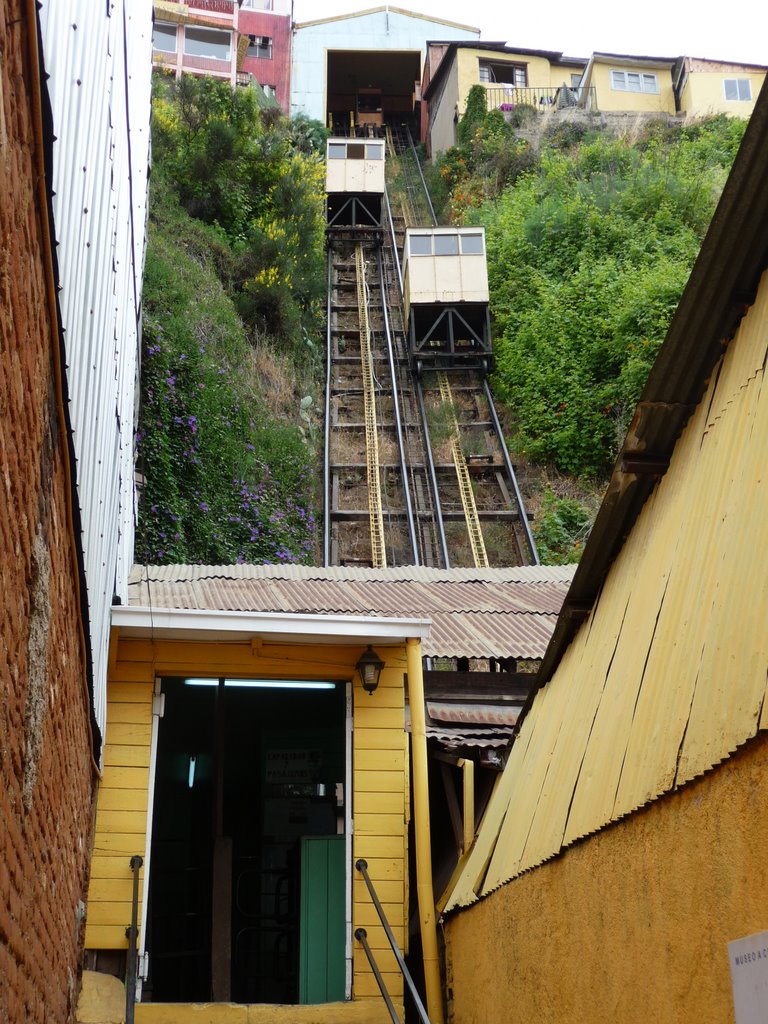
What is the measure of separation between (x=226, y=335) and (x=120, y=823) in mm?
15171

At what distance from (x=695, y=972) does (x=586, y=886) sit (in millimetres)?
995

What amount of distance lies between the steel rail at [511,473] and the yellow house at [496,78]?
17.7 m

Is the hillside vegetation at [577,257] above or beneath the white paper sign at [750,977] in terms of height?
above

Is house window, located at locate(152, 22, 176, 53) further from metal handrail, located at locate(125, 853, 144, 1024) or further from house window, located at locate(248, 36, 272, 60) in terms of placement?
metal handrail, located at locate(125, 853, 144, 1024)

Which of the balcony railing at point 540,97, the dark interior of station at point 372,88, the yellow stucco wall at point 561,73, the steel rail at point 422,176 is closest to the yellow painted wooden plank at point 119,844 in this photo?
the steel rail at point 422,176

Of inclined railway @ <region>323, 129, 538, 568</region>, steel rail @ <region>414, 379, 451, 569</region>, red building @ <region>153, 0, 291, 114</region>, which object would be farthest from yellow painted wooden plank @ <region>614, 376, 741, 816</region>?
red building @ <region>153, 0, 291, 114</region>

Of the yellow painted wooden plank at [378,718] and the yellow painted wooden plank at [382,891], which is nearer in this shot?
the yellow painted wooden plank at [382,891]

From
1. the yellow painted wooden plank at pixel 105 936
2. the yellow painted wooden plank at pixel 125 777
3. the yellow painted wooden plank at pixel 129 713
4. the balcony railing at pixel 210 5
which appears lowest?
the yellow painted wooden plank at pixel 105 936

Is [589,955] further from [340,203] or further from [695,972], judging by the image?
[340,203]

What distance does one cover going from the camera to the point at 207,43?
39531 mm

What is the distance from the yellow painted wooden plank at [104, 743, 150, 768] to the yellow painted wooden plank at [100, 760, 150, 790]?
14mm

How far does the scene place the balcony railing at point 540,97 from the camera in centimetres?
3797

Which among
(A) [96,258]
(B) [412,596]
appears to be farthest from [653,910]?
(B) [412,596]

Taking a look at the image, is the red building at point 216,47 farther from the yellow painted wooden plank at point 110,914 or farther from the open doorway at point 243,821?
the yellow painted wooden plank at point 110,914
